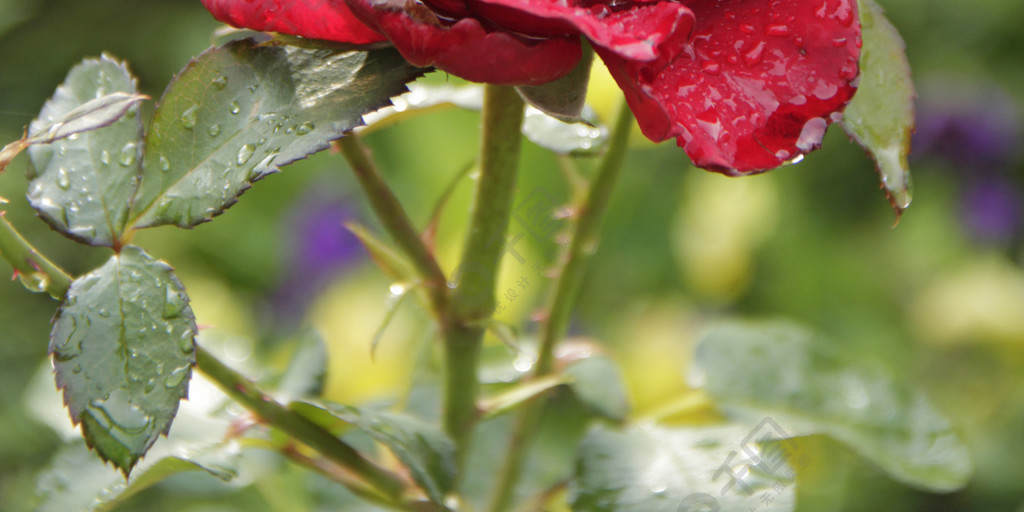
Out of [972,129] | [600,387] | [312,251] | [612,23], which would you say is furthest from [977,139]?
[612,23]

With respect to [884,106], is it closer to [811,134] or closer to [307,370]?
[811,134]

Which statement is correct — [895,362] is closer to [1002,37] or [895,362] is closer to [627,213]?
[627,213]

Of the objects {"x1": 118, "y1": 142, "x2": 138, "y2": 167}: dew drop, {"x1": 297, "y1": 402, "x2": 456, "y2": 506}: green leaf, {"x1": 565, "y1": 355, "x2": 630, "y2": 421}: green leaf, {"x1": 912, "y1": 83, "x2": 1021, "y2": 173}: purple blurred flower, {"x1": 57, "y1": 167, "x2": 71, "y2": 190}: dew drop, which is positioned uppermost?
{"x1": 118, "y1": 142, "x2": 138, "y2": 167}: dew drop

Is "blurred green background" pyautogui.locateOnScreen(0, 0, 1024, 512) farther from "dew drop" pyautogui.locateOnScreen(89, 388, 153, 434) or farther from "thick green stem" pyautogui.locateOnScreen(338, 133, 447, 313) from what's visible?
"dew drop" pyautogui.locateOnScreen(89, 388, 153, 434)

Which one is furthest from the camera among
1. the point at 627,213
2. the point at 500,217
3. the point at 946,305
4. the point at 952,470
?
the point at 627,213

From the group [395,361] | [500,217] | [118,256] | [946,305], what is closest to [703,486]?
[500,217]

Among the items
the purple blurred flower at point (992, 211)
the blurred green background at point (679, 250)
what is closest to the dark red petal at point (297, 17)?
the blurred green background at point (679, 250)

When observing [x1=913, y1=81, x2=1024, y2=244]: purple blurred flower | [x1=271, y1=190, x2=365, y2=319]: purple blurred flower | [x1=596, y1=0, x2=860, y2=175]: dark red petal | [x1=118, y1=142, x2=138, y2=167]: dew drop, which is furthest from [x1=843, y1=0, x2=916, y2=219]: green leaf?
[x1=913, y1=81, x2=1024, y2=244]: purple blurred flower

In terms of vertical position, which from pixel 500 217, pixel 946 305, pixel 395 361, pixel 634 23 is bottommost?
pixel 946 305
